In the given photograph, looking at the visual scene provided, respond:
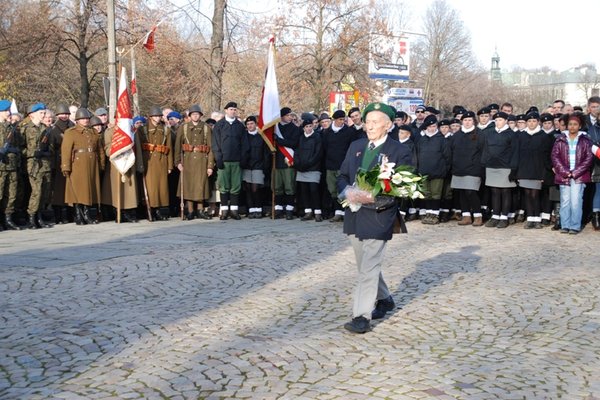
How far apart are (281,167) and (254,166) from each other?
0.57 metres

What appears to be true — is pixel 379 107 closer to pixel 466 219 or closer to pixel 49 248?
pixel 49 248

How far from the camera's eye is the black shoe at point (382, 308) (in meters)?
6.86

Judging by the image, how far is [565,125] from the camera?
539 inches

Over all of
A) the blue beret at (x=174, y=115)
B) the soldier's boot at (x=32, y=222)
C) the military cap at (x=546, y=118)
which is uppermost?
the blue beret at (x=174, y=115)

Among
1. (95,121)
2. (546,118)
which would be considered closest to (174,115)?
(95,121)

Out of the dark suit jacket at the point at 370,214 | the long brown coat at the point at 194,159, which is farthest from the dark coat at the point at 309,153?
the dark suit jacket at the point at 370,214

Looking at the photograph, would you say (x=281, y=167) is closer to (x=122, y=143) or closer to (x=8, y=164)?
(x=122, y=143)

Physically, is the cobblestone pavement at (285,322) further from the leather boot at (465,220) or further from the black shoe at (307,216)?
the black shoe at (307,216)

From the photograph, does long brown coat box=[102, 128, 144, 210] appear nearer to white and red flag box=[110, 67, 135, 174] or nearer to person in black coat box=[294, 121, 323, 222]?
white and red flag box=[110, 67, 135, 174]

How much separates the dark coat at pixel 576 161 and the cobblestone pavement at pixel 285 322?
6.08 ft

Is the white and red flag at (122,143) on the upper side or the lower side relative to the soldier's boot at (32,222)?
upper

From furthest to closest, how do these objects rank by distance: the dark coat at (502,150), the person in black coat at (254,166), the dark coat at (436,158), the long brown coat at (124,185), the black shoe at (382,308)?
1. the person in black coat at (254,166)
2. the dark coat at (436,158)
3. the long brown coat at (124,185)
4. the dark coat at (502,150)
5. the black shoe at (382,308)

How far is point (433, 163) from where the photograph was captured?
47.6 ft

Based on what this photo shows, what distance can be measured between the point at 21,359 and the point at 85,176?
849cm
